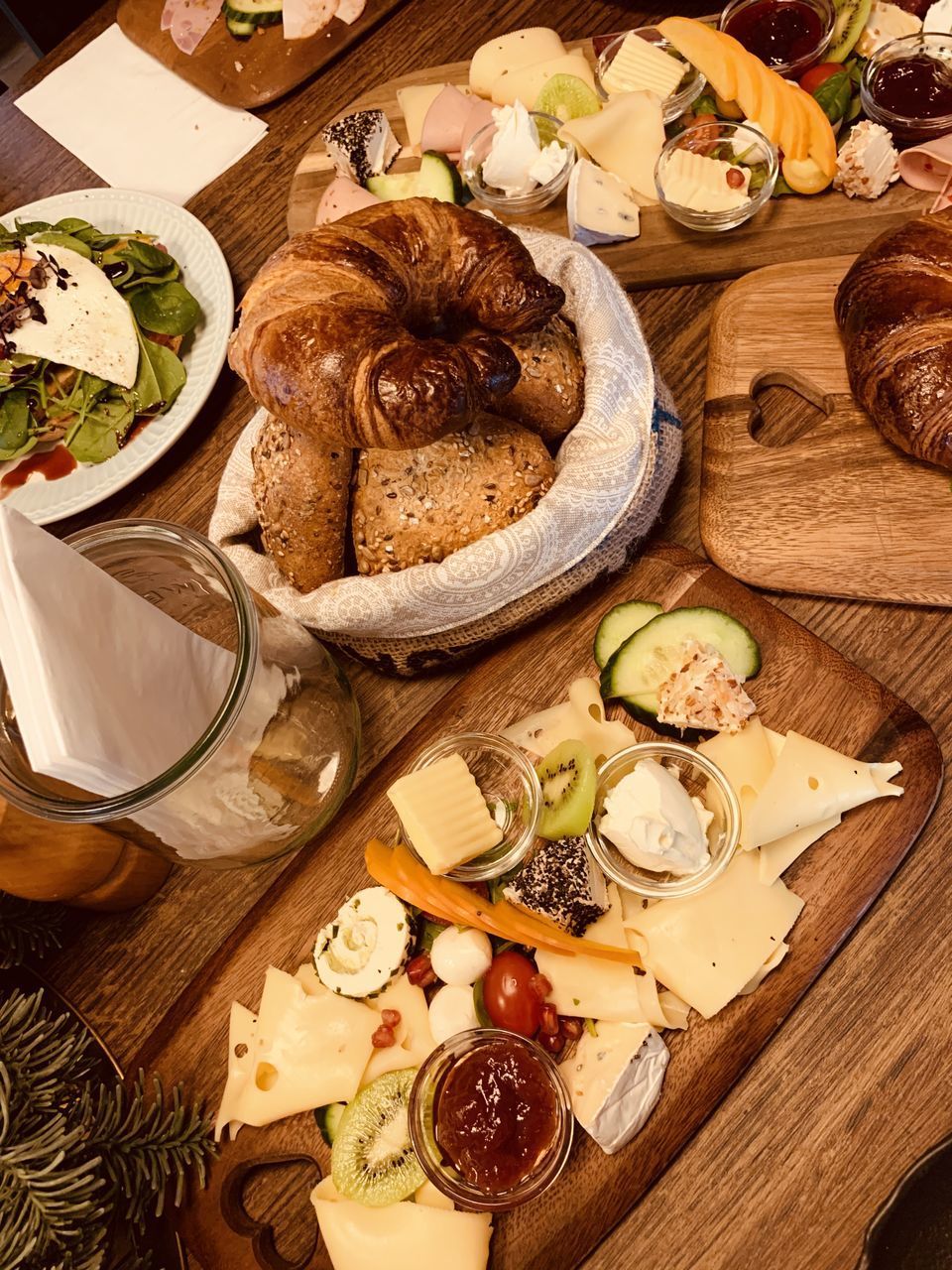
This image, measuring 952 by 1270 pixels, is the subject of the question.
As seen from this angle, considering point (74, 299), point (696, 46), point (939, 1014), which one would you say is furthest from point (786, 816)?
point (74, 299)

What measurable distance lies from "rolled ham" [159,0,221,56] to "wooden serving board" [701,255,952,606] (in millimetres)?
1457

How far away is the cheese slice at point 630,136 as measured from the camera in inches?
72.9

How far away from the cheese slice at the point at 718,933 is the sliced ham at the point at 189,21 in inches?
85.9

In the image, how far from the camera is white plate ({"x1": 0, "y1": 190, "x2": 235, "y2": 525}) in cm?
191

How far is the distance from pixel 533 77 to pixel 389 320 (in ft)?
2.95

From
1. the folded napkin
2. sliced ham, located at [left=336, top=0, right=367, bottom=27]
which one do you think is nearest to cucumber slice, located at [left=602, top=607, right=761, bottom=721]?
the folded napkin

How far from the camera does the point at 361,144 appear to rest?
6.49 feet

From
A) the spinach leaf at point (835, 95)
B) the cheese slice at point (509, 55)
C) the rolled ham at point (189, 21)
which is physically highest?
the rolled ham at point (189, 21)

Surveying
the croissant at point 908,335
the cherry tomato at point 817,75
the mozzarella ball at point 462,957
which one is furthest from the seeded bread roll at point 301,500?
the cherry tomato at point 817,75

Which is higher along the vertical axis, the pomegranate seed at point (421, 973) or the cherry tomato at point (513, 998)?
the pomegranate seed at point (421, 973)

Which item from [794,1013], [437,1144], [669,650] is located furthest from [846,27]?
[437,1144]

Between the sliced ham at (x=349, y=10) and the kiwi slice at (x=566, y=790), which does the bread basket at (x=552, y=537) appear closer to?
the kiwi slice at (x=566, y=790)

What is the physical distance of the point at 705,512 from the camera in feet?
5.41

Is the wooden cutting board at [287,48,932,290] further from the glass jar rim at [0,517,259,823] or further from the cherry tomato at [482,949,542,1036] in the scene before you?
the cherry tomato at [482,949,542,1036]
